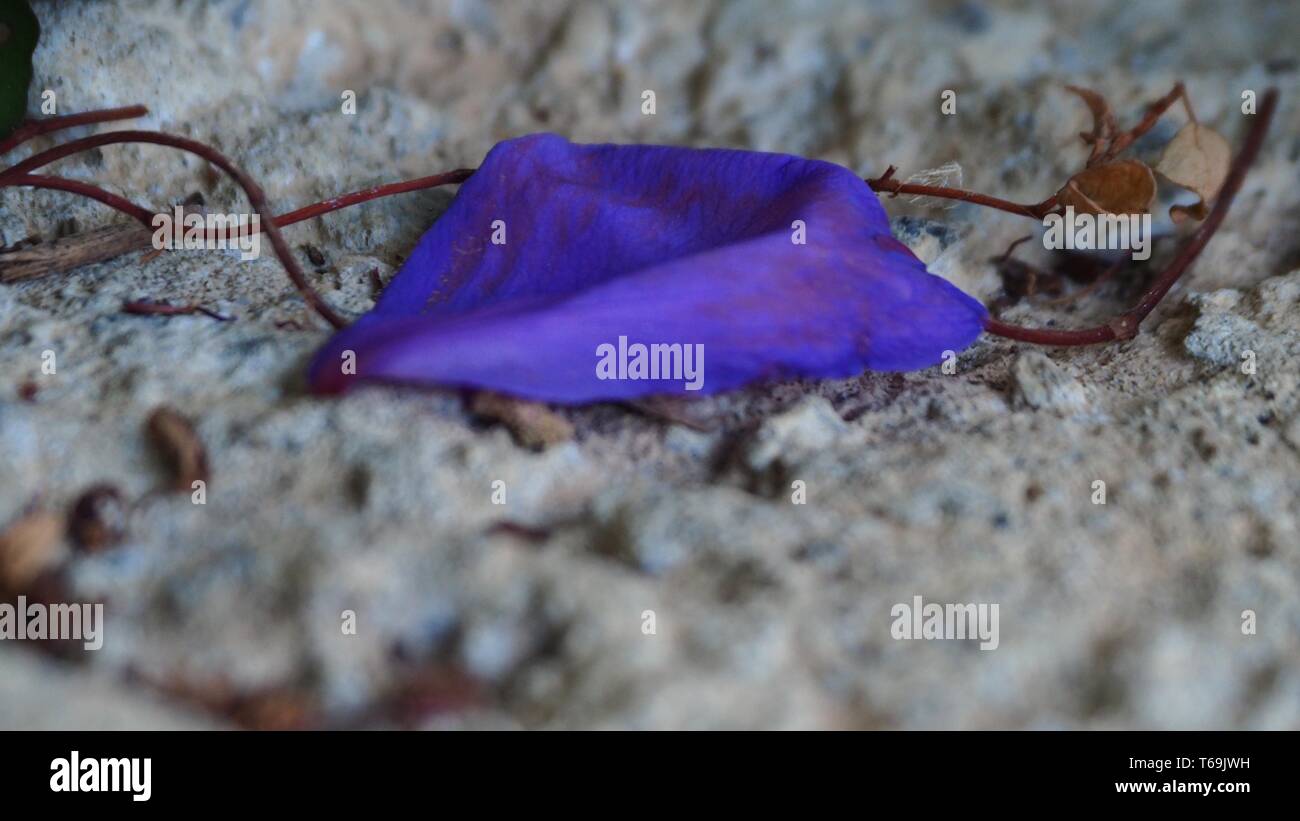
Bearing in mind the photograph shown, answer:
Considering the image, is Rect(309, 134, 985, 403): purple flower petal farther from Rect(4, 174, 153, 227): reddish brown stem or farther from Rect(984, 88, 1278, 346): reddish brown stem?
Rect(4, 174, 153, 227): reddish brown stem

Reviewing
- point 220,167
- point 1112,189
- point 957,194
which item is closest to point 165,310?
point 220,167

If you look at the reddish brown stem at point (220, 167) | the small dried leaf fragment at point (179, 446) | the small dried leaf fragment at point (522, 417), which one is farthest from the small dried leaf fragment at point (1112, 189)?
the small dried leaf fragment at point (179, 446)

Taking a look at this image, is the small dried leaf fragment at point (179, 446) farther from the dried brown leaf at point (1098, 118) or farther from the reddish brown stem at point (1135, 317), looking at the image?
the dried brown leaf at point (1098, 118)

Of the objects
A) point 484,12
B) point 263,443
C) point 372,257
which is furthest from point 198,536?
point 484,12

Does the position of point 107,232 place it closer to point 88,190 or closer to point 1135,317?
point 88,190

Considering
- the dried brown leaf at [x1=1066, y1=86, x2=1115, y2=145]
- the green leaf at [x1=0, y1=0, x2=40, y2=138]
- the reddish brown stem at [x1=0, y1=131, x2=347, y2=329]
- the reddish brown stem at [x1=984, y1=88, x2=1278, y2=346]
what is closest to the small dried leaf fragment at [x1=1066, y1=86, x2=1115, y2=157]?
the dried brown leaf at [x1=1066, y1=86, x2=1115, y2=145]

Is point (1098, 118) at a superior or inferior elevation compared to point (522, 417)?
superior
